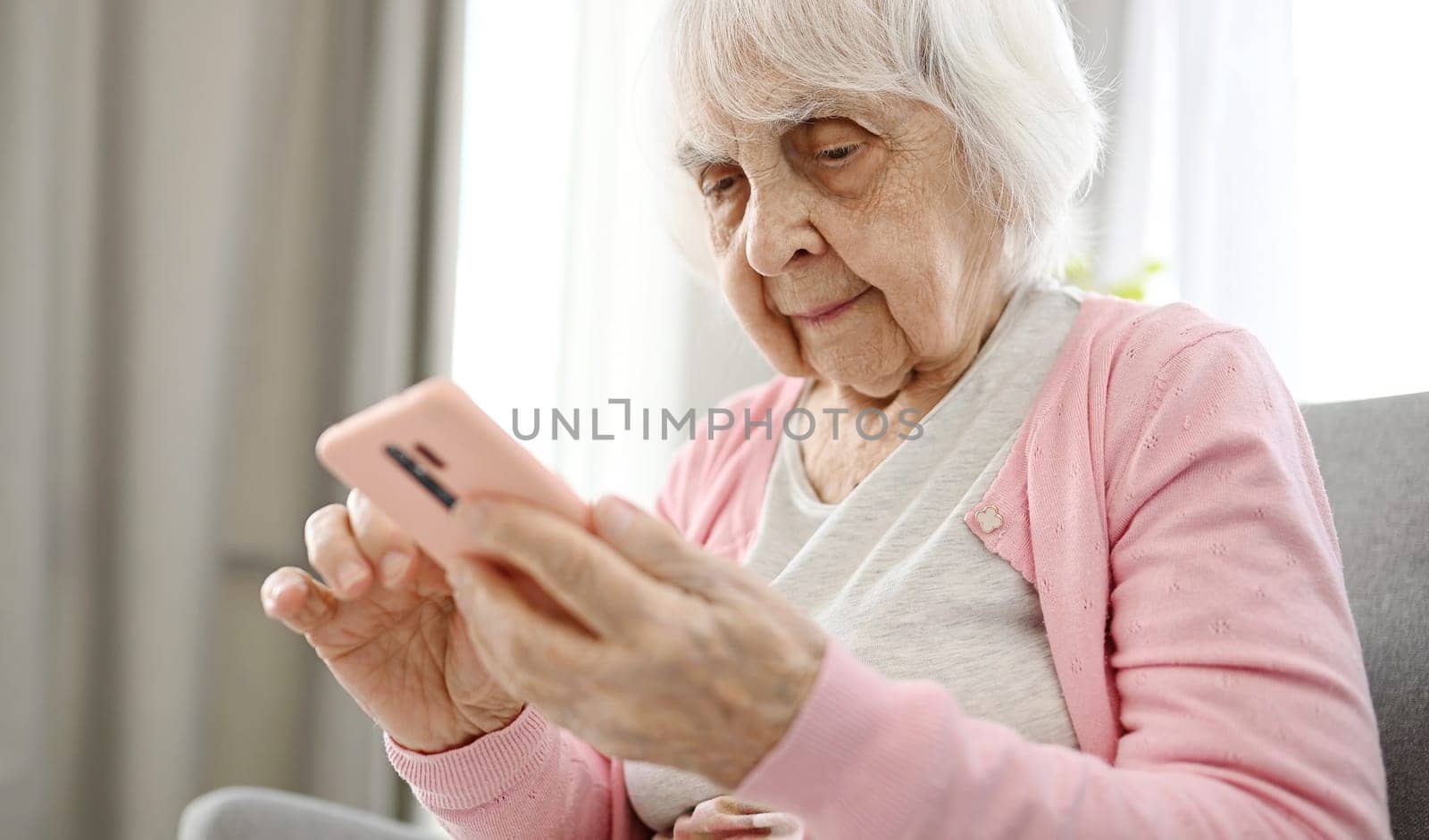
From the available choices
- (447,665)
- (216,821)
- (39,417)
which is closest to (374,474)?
(447,665)

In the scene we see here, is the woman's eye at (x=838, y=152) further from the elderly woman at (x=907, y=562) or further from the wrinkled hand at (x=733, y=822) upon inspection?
the wrinkled hand at (x=733, y=822)

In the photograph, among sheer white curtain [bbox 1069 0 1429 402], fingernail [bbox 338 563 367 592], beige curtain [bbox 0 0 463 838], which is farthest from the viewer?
sheer white curtain [bbox 1069 0 1429 402]

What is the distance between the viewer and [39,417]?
1.76 meters

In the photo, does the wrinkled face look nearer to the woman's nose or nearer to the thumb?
the woman's nose

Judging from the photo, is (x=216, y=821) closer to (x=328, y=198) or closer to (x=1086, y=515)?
(x=1086, y=515)

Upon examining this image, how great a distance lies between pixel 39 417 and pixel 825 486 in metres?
1.45

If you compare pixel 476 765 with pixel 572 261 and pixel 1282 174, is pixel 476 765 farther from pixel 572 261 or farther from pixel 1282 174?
pixel 1282 174

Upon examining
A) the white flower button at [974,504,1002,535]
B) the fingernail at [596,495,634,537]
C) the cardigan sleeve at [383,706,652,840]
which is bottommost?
the cardigan sleeve at [383,706,652,840]

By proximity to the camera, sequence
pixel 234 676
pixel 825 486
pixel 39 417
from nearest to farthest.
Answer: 1. pixel 825 486
2. pixel 39 417
3. pixel 234 676

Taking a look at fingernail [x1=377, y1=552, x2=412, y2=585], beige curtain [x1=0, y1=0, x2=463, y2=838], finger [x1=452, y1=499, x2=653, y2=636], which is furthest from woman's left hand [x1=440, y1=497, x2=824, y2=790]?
beige curtain [x1=0, y1=0, x2=463, y2=838]

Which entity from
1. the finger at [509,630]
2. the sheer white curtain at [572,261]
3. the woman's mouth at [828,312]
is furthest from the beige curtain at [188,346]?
the finger at [509,630]

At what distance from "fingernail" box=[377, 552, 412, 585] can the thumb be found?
8.3 inches

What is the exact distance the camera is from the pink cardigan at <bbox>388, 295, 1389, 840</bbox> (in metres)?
0.55

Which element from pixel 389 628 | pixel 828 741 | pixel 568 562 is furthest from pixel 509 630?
pixel 389 628
